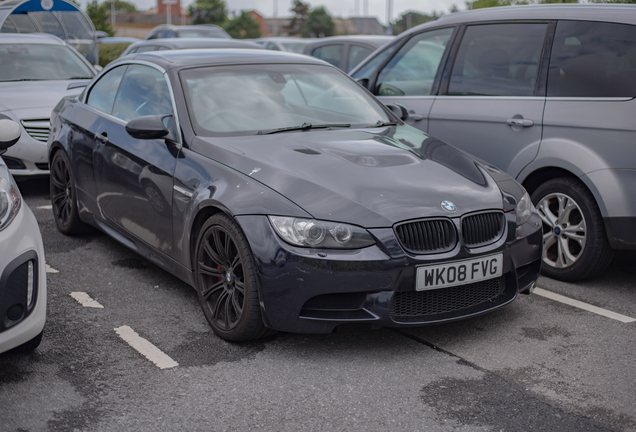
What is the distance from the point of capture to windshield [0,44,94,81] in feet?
26.9

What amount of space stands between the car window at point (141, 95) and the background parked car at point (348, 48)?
247 inches

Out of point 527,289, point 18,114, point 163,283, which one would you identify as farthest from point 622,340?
point 18,114

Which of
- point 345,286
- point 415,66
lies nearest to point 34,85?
point 415,66

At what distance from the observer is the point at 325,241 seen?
3295 mm

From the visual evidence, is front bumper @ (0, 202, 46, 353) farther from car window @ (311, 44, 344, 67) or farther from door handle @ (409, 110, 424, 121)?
car window @ (311, 44, 344, 67)

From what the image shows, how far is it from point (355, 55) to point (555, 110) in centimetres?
677

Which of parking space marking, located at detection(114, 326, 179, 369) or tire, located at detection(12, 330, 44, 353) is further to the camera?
parking space marking, located at detection(114, 326, 179, 369)

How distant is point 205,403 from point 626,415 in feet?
5.95

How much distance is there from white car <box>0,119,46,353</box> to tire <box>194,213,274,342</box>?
0.90 m

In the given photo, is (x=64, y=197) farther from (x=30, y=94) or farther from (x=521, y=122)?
(x=521, y=122)

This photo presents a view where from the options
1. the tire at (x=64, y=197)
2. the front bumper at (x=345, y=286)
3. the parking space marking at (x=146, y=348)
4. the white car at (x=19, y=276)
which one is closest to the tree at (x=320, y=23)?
the tire at (x=64, y=197)

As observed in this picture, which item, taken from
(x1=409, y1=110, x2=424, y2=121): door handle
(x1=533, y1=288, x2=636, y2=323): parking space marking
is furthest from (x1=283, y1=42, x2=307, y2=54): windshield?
(x1=533, y1=288, x2=636, y2=323): parking space marking

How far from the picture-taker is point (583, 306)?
14.1ft

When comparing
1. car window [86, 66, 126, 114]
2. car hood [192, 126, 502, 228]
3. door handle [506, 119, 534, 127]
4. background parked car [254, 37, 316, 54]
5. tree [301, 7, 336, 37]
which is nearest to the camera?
car hood [192, 126, 502, 228]
